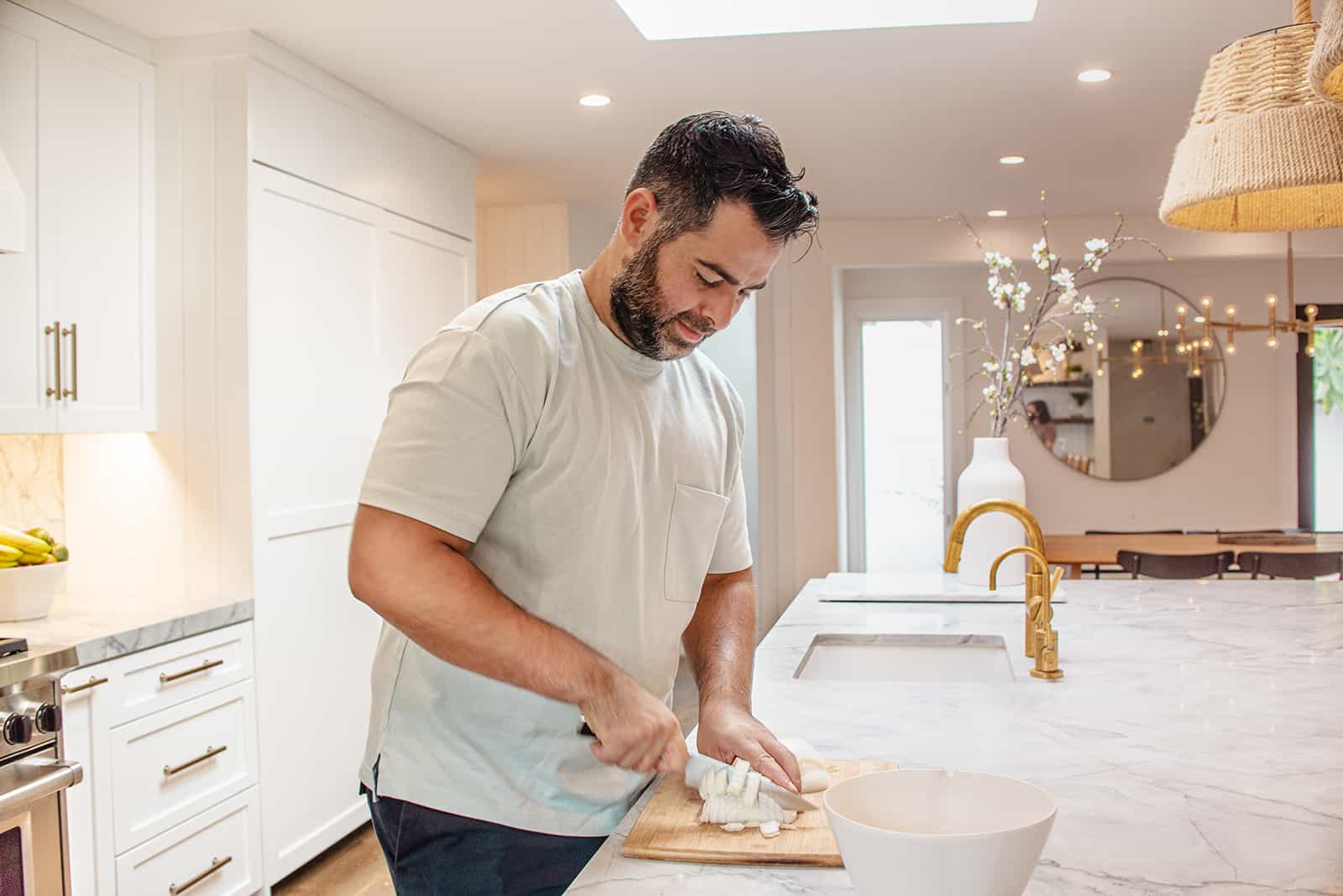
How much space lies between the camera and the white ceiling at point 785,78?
294 centimetres

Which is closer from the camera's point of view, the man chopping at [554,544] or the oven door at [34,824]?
the man chopping at [554,544]

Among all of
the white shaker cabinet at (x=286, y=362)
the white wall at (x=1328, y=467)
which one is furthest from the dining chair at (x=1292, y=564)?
the white shaker cabinet at (x=286, y=362)

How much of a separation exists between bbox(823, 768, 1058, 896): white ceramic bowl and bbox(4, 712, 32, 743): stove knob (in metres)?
1.86

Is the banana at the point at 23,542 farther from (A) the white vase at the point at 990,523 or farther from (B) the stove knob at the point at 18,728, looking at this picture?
(A) the white vase at the point at 990,523

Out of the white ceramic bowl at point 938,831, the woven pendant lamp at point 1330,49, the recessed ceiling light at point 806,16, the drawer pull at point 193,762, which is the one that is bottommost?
the drawer pull at point 193,762

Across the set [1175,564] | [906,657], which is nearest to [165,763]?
[906,657]

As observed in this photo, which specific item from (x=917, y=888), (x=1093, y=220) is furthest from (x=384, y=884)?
(x=1093, y=220)

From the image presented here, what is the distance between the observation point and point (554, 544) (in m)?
1.26

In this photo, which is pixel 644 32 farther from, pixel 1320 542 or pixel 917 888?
pixel 1320 542

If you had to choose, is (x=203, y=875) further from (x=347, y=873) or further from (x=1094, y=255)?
(x=1094, y=255)

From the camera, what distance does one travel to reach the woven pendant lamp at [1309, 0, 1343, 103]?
2.59 feet

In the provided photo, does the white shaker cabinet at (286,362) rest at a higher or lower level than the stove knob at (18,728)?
higher

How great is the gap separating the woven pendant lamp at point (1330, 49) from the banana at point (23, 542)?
265 centimetres

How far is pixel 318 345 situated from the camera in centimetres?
335
